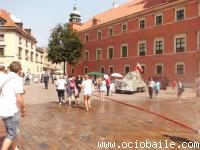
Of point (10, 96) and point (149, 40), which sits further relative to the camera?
point (149, 40)

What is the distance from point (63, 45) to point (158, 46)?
18.1 m

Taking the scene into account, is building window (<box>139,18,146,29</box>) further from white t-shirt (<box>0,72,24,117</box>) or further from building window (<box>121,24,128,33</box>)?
white t-shirt (<box>0,72,24,117</box>)

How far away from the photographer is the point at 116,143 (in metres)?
7.44

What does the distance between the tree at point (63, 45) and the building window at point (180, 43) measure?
2005 centimetres

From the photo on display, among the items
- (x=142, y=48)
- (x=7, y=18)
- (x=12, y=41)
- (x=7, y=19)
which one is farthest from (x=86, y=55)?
(x=7, y=18)

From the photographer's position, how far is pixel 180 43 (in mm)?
37406

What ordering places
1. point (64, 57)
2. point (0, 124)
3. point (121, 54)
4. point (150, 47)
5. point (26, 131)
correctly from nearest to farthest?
point (26, 131) < point (0, 124) < point (150, 47) < point (121, 54) < point (64, 57)

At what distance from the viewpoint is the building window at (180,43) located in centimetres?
3688

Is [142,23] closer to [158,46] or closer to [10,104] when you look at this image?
[158,46]

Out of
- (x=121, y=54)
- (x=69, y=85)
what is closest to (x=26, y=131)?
(x=69, y=85)

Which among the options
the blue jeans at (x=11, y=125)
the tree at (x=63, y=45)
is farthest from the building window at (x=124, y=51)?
the blue jeans at (x=11, y=125)

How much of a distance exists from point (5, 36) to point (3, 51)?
290 centimetres

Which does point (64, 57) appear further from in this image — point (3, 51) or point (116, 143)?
point (116, 143)

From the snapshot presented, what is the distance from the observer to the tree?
51.1m
